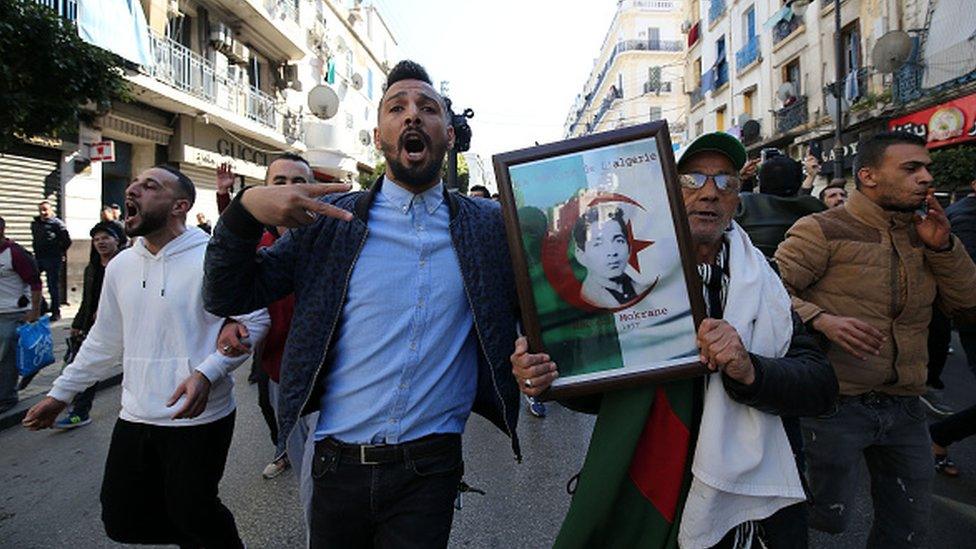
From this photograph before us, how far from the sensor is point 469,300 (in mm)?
1870

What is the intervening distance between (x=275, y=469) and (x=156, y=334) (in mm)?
2137

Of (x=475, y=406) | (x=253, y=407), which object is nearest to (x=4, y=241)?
(x=253, y=407)

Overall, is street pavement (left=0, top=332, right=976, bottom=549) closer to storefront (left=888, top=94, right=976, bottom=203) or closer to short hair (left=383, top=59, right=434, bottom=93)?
short hair (left=383, top=59, right=434, bottom=93)

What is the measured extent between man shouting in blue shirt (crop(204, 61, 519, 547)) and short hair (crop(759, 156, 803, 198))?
2.70 m

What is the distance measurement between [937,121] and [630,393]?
16.3 metres

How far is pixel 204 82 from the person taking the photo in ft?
53.1

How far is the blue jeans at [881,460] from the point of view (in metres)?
2.40

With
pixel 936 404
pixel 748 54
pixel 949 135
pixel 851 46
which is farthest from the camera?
pixel 748 54

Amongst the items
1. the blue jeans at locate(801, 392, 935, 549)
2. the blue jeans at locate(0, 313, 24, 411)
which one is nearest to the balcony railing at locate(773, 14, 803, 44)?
the blue jeans at locate(801, 392, 935, 549)

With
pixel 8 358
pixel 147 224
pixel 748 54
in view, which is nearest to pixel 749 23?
pixel 748 54

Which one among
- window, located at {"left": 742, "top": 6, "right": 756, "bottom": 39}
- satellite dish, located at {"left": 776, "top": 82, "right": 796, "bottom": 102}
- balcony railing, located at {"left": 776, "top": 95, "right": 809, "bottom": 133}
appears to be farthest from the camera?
window, located at {"left": 742, "top": 6, "right": 756, "bottom": 39}

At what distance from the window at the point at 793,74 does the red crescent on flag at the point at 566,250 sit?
23.3 meters

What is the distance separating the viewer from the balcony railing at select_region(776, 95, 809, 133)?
2059 centimetres

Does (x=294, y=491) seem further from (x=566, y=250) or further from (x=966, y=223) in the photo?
(x=966, y=223)
